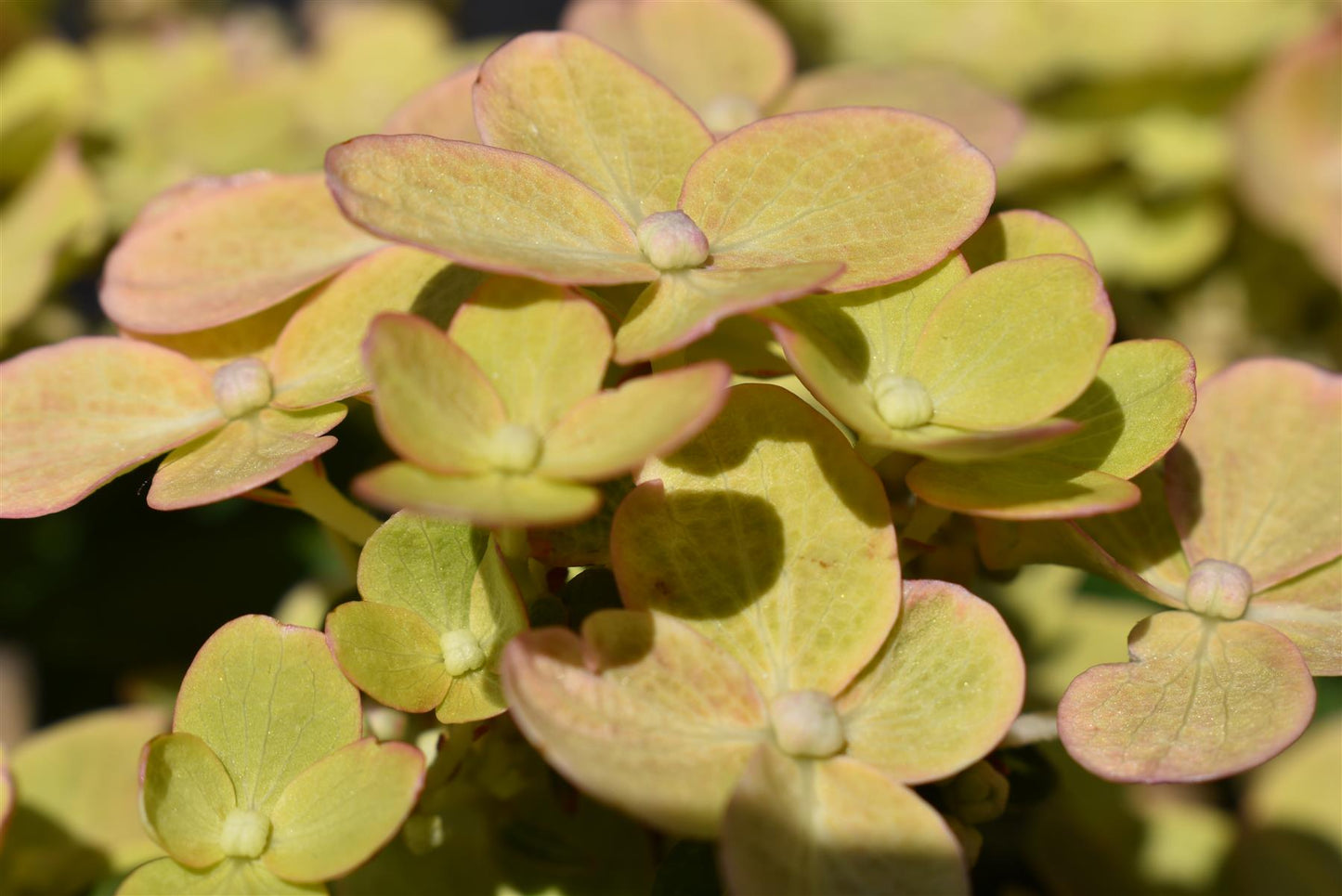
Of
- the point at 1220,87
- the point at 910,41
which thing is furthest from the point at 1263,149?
the point at 910,41

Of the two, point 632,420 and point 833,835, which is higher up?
point 632,420

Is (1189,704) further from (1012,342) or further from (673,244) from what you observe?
(673,244)

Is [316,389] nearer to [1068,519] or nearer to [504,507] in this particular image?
[504,507]

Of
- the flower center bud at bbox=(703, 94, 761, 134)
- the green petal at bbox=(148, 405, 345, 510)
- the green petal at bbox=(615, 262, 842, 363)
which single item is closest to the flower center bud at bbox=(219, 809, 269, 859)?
the green petal at bbox=(148, 405, 345, 510)

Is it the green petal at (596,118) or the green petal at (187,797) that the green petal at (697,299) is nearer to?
the green petal at (596,118)

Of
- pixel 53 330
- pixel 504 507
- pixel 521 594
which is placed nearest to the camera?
pixel 504 507

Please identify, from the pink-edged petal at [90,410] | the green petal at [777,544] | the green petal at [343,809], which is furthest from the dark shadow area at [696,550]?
the pink-edged petal at [90,410]

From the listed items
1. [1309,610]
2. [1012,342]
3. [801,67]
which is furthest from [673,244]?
[801,67]
